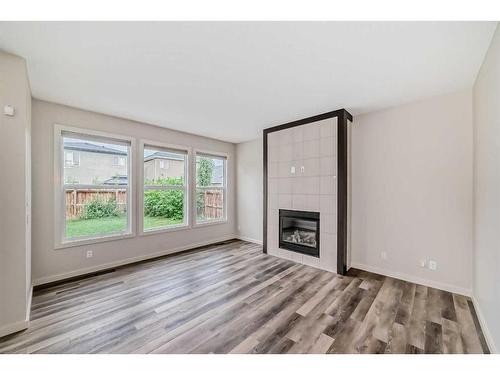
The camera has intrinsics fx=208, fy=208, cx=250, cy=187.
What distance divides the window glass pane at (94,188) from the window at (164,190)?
367 millimetres

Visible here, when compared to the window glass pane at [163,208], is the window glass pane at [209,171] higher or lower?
higher

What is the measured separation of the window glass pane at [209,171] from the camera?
4859 mm

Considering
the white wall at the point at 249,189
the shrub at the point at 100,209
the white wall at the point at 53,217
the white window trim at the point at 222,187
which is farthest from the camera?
the white wall at the point at 249,189

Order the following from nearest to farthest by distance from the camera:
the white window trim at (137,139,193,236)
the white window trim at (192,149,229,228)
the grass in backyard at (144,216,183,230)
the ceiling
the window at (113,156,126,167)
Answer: the ceiling < the window at (113,156,126,167) < the white window trim at (137,139,193,236) < the grass in backyard at (144,216,183,230) < the white window trim at (192,149,229,228)

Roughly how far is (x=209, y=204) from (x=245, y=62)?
3.60 meters

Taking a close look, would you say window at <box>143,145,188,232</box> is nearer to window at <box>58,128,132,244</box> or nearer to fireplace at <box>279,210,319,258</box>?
window at <box>58,128,132,244</box>

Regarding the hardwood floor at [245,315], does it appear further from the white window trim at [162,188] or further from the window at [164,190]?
the window at [164,190]

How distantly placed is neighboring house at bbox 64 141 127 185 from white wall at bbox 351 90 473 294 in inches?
159

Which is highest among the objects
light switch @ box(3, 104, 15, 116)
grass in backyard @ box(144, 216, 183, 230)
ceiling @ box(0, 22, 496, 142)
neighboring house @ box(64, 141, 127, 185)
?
ceiling @ box(0, 22, 496, 142)

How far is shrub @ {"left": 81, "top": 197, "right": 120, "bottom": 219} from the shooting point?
333 cm

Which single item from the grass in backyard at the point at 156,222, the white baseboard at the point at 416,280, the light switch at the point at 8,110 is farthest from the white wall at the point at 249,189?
the light switch at the point at 8,110

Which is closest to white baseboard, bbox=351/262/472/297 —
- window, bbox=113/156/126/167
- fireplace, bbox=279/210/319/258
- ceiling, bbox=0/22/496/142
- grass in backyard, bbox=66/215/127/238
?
fireplace, bbox=279/210/319/258

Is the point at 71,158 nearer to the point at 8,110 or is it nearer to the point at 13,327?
the point at 8,110
